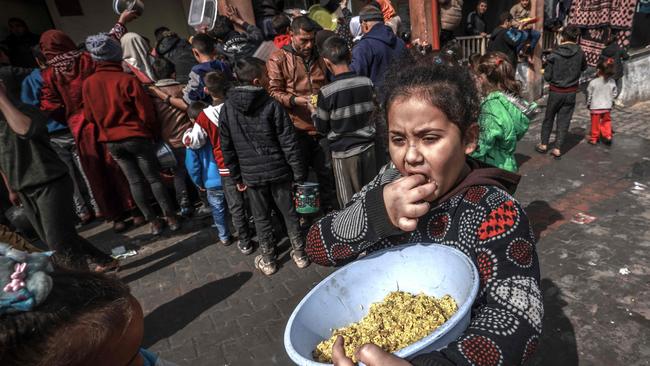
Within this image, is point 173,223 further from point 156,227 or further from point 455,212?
point 455,212

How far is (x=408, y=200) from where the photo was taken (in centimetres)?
131

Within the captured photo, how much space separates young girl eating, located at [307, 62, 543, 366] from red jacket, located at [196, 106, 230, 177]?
2897 mm

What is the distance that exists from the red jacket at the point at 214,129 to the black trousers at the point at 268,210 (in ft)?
1.61

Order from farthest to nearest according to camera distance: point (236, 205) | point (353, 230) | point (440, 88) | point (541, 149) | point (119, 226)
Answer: point (541, 149) < point (119, 226) < point (236, 205) < point (353, 230) < point (440, 88)

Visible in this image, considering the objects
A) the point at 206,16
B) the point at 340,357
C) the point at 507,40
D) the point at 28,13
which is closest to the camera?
the point at 340,357

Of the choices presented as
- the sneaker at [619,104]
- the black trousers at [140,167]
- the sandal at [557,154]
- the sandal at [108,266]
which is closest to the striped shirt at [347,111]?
the black trousers at [140,167]

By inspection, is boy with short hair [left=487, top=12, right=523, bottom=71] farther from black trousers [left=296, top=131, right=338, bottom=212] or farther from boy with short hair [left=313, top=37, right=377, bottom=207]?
boy with short hair [left=313, top=37, right=377, bottom=207]

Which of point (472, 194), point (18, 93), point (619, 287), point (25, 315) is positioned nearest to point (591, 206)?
point (619, 287)

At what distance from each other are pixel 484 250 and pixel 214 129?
3.47 metres

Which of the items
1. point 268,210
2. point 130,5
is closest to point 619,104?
point 268,210

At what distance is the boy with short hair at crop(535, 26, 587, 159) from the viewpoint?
6.15 meters

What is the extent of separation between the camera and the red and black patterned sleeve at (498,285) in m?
1.12

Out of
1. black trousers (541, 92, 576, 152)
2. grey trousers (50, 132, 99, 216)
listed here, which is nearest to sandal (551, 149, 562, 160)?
black trousers (541, 92, 576, 152)

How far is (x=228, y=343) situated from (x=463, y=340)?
2.64 metres
